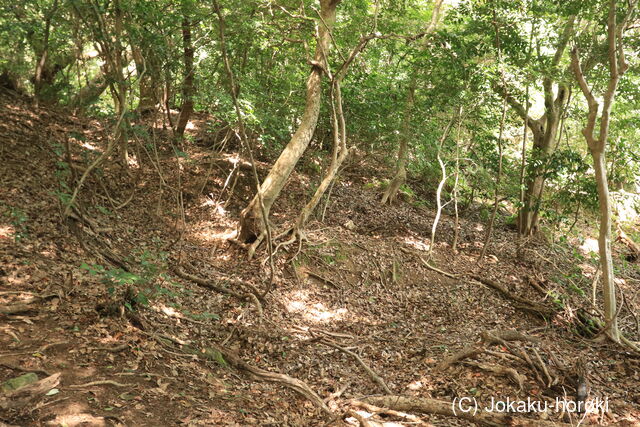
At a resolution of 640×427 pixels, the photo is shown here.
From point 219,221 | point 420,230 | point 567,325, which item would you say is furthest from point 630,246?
point 219,221

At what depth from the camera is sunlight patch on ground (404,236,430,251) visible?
39.6 feet

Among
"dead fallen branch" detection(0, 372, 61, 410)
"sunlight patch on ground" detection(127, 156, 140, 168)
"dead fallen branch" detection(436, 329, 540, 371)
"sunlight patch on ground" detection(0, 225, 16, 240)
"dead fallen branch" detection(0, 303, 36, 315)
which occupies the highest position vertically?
"sunlight patch on ground" detection(127, 156, 140, 168)

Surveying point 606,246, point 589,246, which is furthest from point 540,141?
point 606,246

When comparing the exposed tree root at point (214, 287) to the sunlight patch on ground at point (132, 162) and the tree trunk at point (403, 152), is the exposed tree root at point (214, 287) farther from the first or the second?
the tree trunk at point (403, 152)

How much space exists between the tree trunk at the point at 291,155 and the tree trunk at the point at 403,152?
3412mm

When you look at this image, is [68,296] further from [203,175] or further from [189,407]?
[203,175]

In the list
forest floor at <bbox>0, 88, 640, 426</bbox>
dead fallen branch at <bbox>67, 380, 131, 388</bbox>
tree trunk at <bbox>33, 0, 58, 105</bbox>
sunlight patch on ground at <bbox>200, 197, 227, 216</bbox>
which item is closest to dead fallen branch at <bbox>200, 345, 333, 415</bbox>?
forest floor at <bbox>0, 88, 640, 426</bbox>

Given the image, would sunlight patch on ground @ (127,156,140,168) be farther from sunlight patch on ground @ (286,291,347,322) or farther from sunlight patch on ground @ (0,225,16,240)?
sunlight patch on ground @ (286,291,347,322)

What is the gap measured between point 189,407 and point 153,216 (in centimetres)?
642

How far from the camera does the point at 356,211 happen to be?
534 inches

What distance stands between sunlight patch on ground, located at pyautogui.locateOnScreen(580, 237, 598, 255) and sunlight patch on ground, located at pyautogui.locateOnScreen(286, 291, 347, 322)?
1122cm

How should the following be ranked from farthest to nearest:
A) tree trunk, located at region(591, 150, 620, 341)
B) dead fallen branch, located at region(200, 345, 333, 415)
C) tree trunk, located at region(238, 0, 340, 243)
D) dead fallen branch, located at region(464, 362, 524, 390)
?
tree trunk, located at region(238, 0, 340, 243), tree trunk, located at region(591, 150, 620, 341), dead fallen branch, located at region(464, 362, 524, 390), dead fallen branch, located at region(200, 345, 333, 415)

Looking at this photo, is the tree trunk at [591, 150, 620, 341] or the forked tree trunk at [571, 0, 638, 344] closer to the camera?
the forked tree trunk at [571, 0, 638, 344]

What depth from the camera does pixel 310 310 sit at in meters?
8.38
